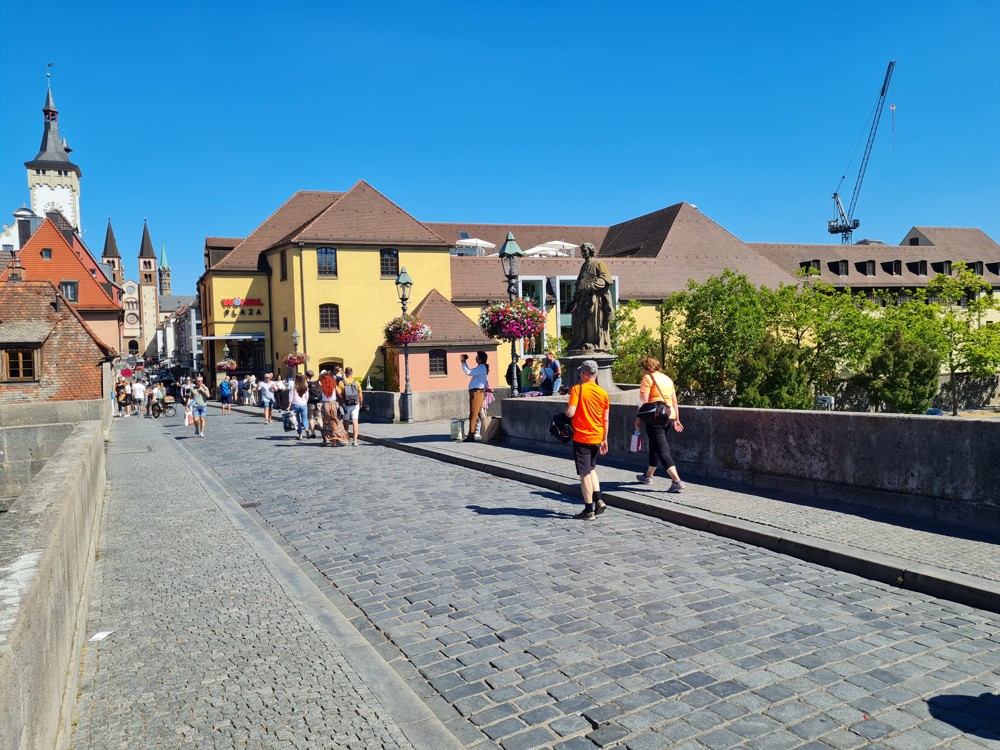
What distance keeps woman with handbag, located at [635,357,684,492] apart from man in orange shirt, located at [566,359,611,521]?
1.03 metres

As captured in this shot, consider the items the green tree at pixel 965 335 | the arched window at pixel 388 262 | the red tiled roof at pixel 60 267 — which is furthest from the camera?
the red tiled roof at pixel 60 267

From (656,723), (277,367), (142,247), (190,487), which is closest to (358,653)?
(656,723)

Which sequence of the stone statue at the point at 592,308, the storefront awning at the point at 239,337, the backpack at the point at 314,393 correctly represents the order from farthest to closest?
1. the storefront awning at the point at 239,337
2. the backpack at the point at 314,393
3. the stone statue at the point at 592,308

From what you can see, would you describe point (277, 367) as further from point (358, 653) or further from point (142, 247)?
point (142, 247)

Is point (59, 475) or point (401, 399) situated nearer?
point (59, 475)

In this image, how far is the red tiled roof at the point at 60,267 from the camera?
5166cm

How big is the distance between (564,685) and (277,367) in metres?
45.9

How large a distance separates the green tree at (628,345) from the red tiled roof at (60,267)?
108ft

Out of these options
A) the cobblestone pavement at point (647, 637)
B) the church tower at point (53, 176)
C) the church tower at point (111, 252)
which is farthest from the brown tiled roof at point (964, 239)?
the church tower at point (111, 252)

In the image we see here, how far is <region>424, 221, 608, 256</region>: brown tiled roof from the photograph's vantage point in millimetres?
59969

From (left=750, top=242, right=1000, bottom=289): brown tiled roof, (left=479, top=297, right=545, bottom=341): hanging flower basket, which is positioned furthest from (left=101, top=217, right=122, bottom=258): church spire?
(left=479, top=297, right=545, bottom=341): hanging flower basket

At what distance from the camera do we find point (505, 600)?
575 centimetres

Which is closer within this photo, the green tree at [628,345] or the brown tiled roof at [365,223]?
the green tree at [628,345]

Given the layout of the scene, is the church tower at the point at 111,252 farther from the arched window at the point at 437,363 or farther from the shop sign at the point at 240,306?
the arched window at the point at 437,363
